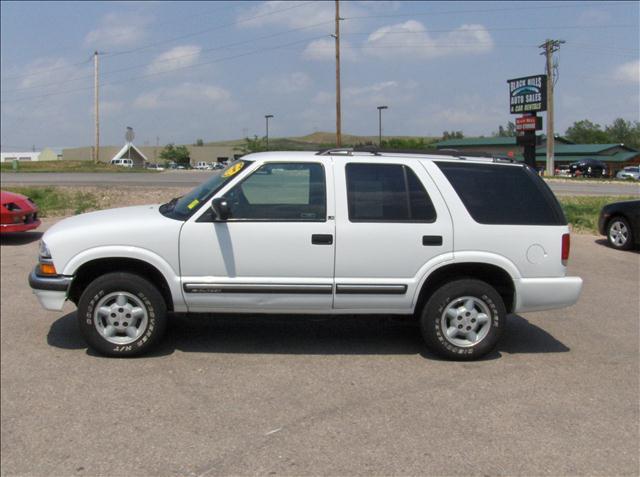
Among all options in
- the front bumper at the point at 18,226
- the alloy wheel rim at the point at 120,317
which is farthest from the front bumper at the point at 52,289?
the front bumper at the point at 18,226

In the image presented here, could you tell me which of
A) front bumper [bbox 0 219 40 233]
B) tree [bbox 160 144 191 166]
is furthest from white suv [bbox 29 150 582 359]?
tree [bbox 160 144 191 166]

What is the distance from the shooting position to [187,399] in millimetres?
4469

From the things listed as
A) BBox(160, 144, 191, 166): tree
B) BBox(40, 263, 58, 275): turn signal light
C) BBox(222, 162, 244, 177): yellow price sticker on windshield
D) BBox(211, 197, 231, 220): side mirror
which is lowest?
BBox(40, 263, 58, 275): turn signal light

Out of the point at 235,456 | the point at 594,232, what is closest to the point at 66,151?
the point at 594,232

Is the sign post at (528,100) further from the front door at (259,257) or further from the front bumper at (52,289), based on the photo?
the front bumper at (52,289)

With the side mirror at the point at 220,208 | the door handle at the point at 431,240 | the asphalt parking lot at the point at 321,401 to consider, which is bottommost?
the asphalt parking lot at the point at 321,401

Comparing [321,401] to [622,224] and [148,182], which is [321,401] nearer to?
[622,224]

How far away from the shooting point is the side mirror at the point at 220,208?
5035 mm

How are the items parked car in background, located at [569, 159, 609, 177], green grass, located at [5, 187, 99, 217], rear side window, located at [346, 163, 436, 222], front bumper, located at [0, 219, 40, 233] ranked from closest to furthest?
rear side window, located at [346, 163, 436, 222]
front bumper, located at [0, 219, 40, 233]
green grass, located at [5, 187, 99, 217]
parked car in background, located at [569, 159, 609, 177]

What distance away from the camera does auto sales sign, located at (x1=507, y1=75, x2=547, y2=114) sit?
1714 inches

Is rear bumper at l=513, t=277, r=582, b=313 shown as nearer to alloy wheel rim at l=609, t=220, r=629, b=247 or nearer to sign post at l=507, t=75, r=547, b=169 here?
alloy wheel rim at l=609, t=220, r=629, b=247

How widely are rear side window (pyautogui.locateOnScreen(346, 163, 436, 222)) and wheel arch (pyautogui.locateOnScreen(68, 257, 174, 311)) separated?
1.74 metres

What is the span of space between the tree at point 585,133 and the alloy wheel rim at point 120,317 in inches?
2630

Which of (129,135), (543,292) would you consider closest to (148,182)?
(129,135)
